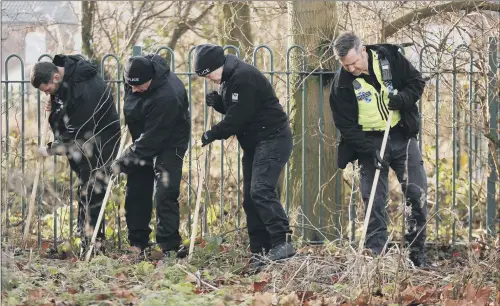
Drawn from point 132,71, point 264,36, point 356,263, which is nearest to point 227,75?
point 132,71

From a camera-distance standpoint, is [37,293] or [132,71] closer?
[37,293]

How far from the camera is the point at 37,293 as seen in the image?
5.54 metres

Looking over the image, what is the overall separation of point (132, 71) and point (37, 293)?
8.02 feet

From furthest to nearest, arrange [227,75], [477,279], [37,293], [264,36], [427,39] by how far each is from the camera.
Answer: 1. [264,36]
2. [427,39]
3. [227,75]
4. [477,279]
5. [37,293]

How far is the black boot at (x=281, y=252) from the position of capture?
7.26 m

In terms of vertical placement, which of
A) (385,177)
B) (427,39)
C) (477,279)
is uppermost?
(427,39)

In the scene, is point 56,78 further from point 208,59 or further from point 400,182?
point 400,182

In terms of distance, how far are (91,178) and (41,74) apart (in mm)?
968

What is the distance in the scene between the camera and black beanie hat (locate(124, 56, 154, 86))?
7.46 metres

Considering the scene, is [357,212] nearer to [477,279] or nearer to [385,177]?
[385,177]

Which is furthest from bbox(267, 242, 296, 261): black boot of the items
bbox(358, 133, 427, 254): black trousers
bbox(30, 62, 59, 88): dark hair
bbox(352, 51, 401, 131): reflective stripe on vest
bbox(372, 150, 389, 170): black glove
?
bbox(30, 62, 59, 88): dark hair

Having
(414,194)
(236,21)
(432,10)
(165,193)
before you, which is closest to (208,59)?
(165,193)

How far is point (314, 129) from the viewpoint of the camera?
29.1 ft

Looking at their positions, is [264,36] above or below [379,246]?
above
